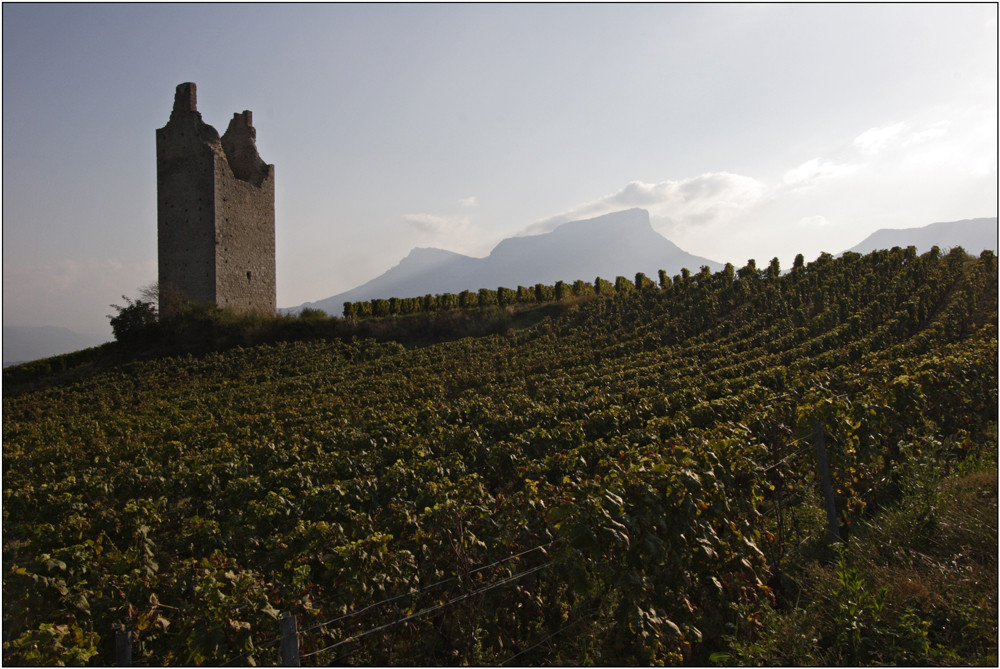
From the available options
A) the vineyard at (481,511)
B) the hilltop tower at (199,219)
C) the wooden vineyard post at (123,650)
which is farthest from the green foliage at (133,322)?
the wooden vineyard post at (123,650)

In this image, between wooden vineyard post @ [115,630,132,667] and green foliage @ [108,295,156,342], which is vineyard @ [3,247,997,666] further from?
green foliage @ [108,295,156,342]

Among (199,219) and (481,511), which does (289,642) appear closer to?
(481,511)

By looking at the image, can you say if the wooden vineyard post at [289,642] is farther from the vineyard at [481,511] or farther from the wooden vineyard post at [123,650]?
the wooden vineyard post at [123,650]

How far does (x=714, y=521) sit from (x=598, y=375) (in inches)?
385

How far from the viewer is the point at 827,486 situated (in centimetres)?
517

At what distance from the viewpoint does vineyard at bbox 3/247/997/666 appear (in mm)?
4062

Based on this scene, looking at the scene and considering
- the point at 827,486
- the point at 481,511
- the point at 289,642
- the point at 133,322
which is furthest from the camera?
the point at 133,322

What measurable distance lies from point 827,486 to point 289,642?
476 centimetres

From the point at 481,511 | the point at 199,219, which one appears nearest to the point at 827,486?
the point at 481,511

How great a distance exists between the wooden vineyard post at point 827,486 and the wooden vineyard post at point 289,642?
15.2 feet

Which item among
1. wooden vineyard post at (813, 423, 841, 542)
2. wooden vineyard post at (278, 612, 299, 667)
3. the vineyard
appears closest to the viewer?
wooden vineyard post at (278, 612, 299, 667)

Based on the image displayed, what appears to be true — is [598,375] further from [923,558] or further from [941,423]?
[923,558]

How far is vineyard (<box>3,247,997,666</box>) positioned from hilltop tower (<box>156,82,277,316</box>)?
512 inches

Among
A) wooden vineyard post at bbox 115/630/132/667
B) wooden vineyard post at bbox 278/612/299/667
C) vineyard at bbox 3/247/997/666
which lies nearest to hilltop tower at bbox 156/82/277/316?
vineyard at bbox 3/247/997/666
